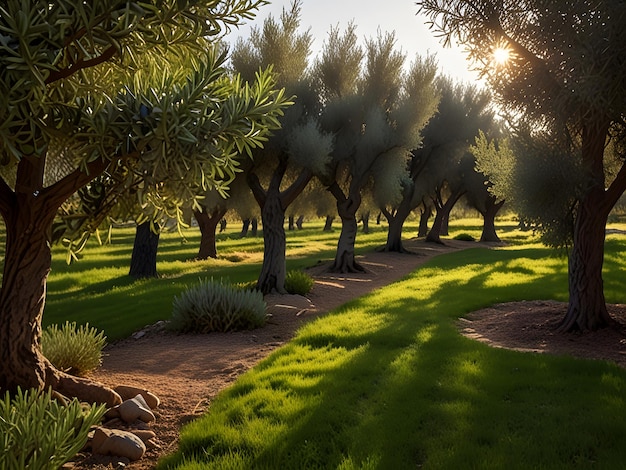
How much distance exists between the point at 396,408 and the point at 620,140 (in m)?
8.29

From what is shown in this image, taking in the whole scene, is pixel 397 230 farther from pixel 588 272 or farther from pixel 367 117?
pixel 588 272

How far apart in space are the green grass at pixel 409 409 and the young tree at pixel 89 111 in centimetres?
211

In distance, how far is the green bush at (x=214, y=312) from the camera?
487 inches

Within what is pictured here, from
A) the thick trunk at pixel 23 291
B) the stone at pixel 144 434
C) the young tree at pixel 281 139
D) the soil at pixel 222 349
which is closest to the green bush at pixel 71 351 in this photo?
the soil at pixel 222 349

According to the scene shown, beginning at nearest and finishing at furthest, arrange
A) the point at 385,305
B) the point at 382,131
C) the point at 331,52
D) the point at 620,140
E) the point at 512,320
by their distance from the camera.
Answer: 1. the point at 620,140
2. the point at 512,320
3. the point at 385,305
4. the point at 331,52
5. the point at 382,131

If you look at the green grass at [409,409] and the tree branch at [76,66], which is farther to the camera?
the tree branch at [76,66]

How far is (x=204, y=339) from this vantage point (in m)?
11.8

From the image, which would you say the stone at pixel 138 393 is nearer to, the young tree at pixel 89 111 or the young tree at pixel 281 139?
the young tree at pixel 89 111

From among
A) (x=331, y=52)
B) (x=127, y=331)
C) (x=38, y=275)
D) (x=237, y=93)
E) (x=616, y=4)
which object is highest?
(x=331, y=52)

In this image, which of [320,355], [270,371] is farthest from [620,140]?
[270,371]

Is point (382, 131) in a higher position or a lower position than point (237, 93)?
higher

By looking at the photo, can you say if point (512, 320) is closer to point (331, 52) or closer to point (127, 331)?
point (127, 331)

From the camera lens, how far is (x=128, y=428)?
6578 mm

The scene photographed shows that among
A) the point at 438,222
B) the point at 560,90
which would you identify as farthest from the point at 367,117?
the point at 438,222
